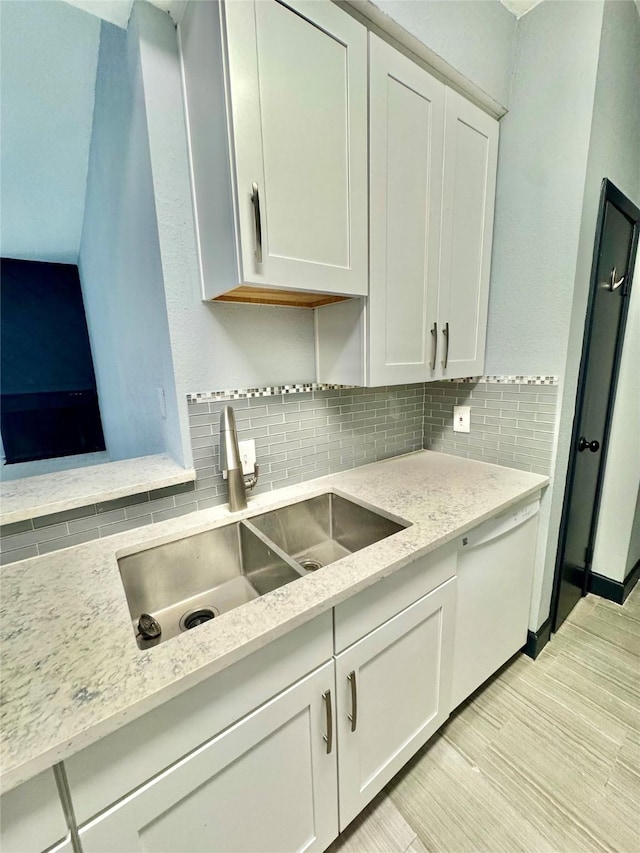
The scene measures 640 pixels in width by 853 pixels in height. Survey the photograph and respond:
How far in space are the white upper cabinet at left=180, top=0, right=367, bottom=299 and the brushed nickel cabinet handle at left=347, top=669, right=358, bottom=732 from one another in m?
1.03

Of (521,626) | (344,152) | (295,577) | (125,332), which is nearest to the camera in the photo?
(295,577)

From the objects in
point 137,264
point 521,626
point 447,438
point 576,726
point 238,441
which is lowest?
point 576,726

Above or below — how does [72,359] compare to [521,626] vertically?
above

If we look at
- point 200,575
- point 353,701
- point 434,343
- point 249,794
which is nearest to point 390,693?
point 353,701

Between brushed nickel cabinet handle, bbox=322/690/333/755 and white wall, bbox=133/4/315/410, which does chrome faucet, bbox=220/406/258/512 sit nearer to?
white wall, bbox=133/4/315/410

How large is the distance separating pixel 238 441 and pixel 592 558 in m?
2.15

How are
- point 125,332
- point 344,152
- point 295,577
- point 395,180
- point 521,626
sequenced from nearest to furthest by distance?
point 295,577
point 344,152
point 395,180
point 521,626
point 125,332

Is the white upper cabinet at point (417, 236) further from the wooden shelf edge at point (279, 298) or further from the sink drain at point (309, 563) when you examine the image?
the sink drain at point (309, 563)

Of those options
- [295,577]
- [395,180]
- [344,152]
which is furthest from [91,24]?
[295,577]

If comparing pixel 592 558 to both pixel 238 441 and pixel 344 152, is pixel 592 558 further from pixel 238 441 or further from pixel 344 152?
pixel 344 152

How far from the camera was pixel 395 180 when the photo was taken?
1112mm

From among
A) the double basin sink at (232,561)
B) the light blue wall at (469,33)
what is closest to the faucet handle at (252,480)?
the double basin sink at (232,561)

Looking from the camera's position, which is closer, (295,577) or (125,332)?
(295,577)

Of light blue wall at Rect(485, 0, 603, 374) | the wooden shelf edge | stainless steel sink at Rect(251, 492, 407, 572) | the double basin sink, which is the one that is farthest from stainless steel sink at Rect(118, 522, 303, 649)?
light blue wall at Rect(485, 0, 603, 374)
